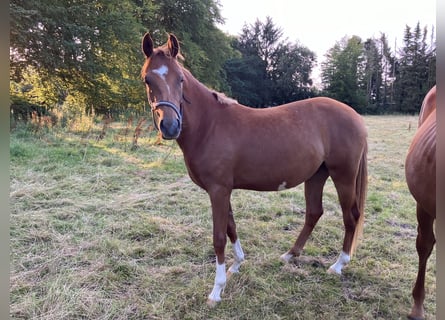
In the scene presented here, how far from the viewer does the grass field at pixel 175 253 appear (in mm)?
2135

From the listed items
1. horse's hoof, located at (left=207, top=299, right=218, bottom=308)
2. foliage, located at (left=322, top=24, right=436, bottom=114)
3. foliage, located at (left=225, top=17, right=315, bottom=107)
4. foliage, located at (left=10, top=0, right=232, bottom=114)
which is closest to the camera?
horse's hoof, located at (left=207, top=299, right=218, bottom=308)

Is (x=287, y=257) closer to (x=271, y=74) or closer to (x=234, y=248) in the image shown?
(x=234, y=248)

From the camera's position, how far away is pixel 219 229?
2.25 m

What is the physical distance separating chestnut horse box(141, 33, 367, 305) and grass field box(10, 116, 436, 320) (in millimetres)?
236

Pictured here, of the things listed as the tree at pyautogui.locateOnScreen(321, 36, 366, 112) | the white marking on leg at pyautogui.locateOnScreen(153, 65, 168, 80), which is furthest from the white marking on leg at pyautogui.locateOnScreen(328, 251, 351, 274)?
the tree at pyautogui.locateOnScreen(321, 36, 366, 112)

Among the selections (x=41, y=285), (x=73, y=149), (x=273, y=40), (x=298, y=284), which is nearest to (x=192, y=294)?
(x=298, y=284)

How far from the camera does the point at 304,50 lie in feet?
88.6

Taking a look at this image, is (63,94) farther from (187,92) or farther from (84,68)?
(187,92)

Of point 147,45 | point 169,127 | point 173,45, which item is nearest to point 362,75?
point 173,45

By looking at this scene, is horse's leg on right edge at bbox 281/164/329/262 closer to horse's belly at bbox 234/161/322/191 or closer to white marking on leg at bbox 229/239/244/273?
horse's belly at bbox 234/161/322/191

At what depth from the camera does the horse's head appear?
193 centimetres

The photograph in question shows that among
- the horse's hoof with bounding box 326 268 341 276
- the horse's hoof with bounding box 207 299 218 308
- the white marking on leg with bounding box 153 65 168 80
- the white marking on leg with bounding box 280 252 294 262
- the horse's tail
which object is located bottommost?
the horse's hoof with bounding box 207 299 218 308

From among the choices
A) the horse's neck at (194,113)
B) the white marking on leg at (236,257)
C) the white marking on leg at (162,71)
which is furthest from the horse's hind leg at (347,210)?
the white marking on leg at (162,71)

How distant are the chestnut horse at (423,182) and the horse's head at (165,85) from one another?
140cm
